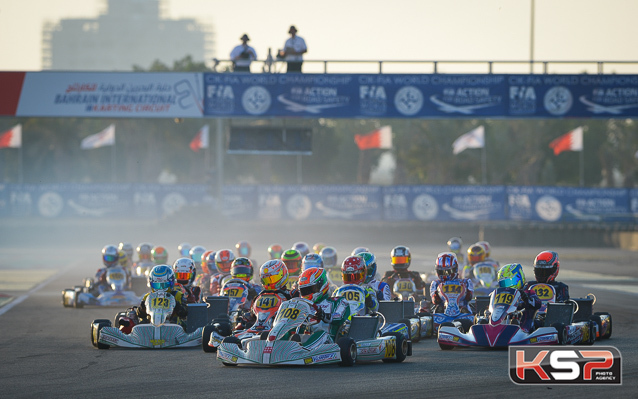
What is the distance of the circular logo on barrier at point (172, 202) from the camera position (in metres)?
43.9

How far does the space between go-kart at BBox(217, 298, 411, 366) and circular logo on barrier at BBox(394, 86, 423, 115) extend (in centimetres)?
1977

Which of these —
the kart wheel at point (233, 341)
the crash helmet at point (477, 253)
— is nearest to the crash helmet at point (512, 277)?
the kart wheel at point (233, 341)

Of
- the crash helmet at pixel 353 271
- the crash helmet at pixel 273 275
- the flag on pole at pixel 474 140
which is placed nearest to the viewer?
the crash helmet at pixel 273 275

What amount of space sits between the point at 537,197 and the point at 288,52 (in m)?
17.4

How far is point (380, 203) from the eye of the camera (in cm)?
4334

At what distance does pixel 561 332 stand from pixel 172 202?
32831mm

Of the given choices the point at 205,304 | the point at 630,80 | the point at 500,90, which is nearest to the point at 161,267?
the point at 205,304

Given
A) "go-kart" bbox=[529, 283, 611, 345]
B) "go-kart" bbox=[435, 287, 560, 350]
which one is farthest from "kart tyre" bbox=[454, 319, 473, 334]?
"go-kart" bbox=[529, 283, 611, 345]

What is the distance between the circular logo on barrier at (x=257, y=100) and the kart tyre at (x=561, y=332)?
1898 centimetres

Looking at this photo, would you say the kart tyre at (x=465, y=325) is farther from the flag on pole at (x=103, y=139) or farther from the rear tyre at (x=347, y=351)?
the flag on pole at (x=103, y=139)

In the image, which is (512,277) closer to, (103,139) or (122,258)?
(122,258)

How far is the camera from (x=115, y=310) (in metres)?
19.8

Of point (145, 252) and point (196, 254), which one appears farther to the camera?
point (145, 252)

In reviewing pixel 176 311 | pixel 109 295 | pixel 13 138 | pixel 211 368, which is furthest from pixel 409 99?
pixel 13 138
